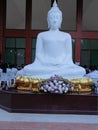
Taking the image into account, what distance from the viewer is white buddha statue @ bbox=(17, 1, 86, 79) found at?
10.7 metres

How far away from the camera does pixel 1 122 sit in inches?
338

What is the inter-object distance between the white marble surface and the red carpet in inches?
17.6

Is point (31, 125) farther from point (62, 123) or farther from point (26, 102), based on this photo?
point (26, 102)

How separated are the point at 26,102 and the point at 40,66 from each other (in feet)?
4.54

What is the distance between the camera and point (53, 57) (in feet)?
36.6

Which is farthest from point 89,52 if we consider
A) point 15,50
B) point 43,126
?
point 43,126

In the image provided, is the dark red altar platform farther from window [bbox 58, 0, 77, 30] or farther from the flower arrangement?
window [bbox 58, 0, 77, 30]

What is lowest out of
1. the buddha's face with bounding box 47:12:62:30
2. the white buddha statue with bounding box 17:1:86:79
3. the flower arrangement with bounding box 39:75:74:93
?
the flower arrangement with bounding box 39:75:74:93

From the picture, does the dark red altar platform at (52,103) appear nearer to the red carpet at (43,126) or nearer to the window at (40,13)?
the red carpet at (43,126)

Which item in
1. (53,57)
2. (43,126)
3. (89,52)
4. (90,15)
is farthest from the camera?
(89,52)

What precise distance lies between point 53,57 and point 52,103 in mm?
1713

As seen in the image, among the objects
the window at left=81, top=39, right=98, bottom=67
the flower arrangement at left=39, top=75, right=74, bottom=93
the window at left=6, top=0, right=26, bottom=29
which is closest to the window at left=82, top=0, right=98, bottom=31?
the window at left=81, top=39, right=98, bottom=67

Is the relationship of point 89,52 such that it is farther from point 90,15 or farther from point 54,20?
point 54,20

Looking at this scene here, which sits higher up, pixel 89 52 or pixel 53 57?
pixel 53 57
